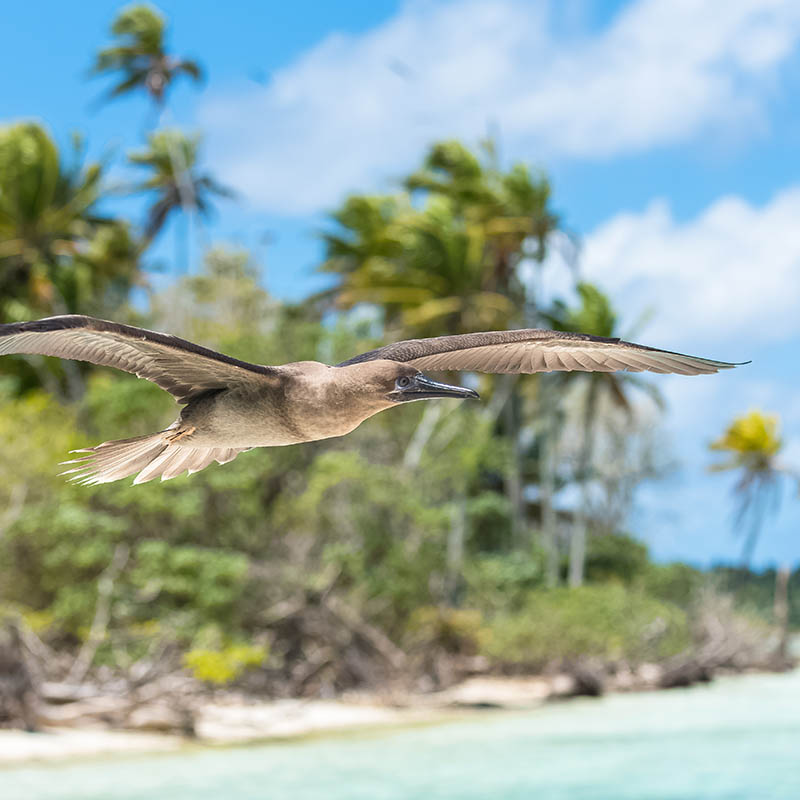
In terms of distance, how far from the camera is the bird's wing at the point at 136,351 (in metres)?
3.51

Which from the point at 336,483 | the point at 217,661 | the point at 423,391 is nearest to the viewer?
the point at 423,391

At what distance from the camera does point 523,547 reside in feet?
85.3

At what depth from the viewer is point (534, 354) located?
15.7 feet

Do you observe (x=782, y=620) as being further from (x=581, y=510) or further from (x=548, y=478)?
(x=548, y=478)

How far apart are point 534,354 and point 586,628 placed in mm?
17808

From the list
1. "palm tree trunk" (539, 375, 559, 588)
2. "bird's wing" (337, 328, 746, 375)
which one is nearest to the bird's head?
"bird's wing" (337, 328, 746, 375)

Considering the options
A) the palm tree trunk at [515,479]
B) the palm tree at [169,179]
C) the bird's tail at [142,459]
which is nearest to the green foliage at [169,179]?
the palm tree at [169,179]

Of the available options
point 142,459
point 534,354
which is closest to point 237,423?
point 142,459

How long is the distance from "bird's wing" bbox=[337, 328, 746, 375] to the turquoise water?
33.8 ft

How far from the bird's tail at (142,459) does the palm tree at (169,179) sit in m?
29.7

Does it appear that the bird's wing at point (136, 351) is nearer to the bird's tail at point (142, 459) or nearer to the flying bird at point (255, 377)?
the flying bird at point (255, 377)

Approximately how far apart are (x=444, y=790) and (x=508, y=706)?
611 centimetres

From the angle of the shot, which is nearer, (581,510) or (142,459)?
(142,459)

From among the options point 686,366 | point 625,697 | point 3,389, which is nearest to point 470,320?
point 625,697
